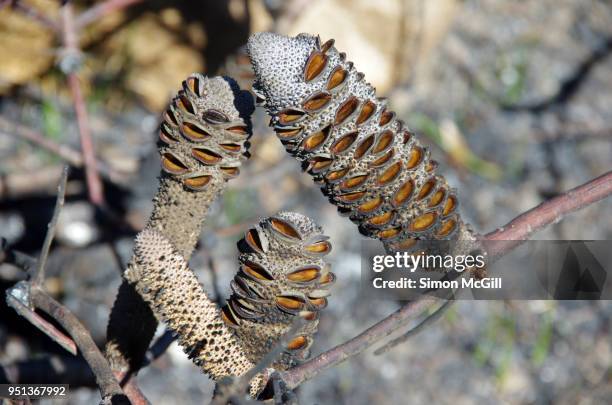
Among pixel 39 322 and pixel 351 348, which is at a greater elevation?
pixel 39 322

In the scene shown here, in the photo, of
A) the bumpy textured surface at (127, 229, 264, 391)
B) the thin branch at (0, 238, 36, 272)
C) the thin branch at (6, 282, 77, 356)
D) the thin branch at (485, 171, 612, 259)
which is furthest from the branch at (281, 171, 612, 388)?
the thin branch at (0, 238, 36, 272)

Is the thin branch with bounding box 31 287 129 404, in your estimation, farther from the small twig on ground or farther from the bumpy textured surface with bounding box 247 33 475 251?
the bumpy textured surface with bounding box 247 33 475 251

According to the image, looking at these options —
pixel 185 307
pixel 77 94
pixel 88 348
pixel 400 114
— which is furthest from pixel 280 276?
pixel 400 114

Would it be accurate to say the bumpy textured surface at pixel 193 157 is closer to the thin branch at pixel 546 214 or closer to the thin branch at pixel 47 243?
the thin branch at pixel 47 243

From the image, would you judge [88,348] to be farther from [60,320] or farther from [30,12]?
[30,12]

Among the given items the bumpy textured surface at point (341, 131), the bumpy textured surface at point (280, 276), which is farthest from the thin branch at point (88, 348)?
the bumpy textured surface at point (341, 131)

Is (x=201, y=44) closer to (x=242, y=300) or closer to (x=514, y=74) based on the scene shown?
(x=514, y=74)
